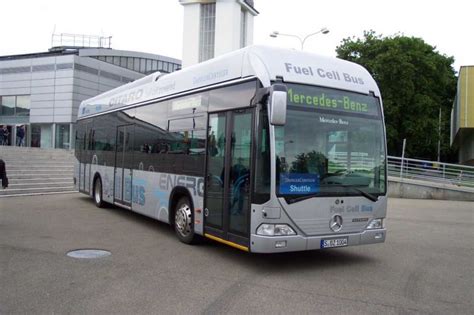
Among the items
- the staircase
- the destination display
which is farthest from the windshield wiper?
the staircase

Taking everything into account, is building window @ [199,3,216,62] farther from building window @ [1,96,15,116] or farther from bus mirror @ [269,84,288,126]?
bus mirror @ [269,84,288,126]

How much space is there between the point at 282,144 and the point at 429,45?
3812 cm

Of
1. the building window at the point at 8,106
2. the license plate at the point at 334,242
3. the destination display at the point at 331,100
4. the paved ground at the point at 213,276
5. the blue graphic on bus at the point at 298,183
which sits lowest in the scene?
the paved ground at the point at 213,276

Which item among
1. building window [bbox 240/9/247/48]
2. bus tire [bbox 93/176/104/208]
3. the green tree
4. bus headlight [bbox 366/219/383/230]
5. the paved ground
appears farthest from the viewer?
building window [bbox 240/9/247/48]

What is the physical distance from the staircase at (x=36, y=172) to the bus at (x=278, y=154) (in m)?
11.4

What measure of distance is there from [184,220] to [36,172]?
14.7m

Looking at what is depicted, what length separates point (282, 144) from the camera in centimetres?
659

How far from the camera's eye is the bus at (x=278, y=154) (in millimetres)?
6551

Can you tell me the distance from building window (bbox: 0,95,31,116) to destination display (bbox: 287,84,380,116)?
144ft

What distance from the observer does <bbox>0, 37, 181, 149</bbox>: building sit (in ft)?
142

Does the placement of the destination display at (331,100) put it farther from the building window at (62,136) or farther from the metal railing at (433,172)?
the building window at (62,136)

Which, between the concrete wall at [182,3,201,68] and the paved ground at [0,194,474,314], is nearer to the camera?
the paved ground at [0,194,474,314]

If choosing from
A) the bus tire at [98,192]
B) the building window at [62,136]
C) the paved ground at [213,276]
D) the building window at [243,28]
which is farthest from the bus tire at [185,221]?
the building window at [243,28]

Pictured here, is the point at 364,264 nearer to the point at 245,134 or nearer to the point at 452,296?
the point at 452,296
